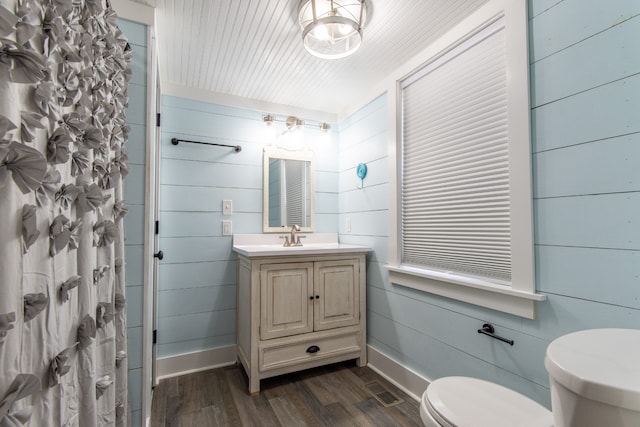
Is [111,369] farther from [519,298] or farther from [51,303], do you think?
[519,298]

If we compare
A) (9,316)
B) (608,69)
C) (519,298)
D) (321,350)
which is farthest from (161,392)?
(608,69)

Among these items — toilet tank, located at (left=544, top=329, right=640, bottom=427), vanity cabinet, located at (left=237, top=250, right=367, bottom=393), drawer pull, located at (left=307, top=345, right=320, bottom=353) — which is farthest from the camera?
drawer pull, located at (left=307, top=345, right=320, bottom=353)

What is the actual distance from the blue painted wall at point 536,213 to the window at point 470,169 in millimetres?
63

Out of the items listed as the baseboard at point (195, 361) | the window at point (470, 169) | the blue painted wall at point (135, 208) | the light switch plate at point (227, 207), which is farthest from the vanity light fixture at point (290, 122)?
the baseboard at point (195, 361)

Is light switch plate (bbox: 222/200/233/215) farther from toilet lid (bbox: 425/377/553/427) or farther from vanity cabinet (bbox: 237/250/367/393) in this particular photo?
toilet lid (bbox: 425/377/553/427)

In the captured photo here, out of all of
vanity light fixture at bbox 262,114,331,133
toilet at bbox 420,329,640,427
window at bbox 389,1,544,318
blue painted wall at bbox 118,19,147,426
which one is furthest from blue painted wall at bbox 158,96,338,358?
toilet at bbox 420,329,640,427

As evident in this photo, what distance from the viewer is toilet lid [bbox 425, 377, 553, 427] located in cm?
95

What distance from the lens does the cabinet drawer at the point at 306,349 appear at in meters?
1.97

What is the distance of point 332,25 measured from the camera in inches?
61.6

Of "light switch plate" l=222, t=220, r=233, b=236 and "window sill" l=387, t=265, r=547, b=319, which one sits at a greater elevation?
"light switch plate" l=222, t=220, r=233, b=236

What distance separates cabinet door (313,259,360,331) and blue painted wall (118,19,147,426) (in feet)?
3.65

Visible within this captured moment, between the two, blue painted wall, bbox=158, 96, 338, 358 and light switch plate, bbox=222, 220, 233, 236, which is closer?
blue painted wall, bbox=158, 96, 338, 358

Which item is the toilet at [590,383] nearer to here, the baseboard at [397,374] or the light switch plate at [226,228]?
the baseboard at [397,374]

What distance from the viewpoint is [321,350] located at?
2.13m
